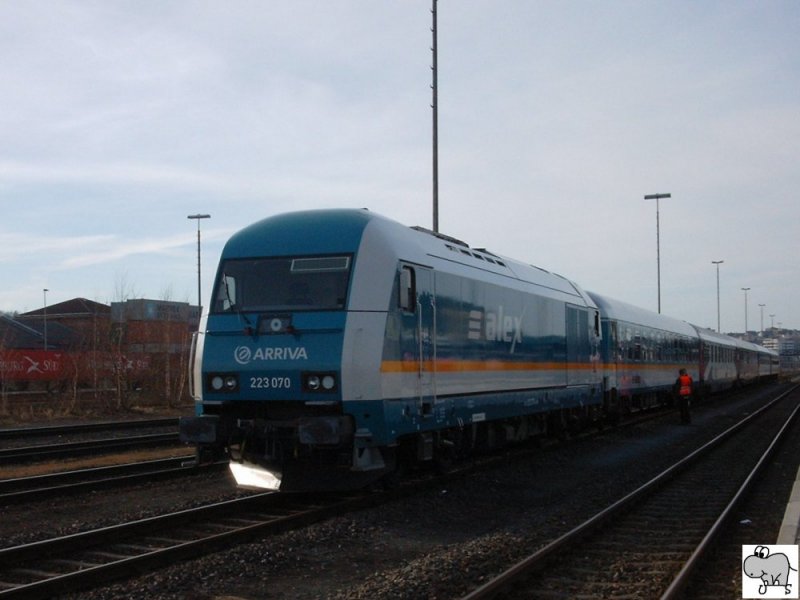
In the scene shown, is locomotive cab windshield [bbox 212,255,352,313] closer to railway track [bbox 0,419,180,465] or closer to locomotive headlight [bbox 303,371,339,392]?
locomotive headlight [bbox 303,371,339,392]

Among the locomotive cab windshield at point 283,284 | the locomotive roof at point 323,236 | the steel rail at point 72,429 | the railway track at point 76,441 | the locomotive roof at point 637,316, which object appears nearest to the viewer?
the locomotive cab windshield at point 283,284

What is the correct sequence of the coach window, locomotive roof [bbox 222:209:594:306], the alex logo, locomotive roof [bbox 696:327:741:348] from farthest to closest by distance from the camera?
locomotive roof [bbox 696:327:741:348] → the alex logo → the coach window → locomotive roof [bbox 222:209:594:306]

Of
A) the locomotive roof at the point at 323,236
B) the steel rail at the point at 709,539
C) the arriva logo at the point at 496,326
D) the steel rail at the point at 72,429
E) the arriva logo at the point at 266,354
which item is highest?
the locomotive roof at the point at 323,236

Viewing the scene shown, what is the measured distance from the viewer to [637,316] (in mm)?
30750

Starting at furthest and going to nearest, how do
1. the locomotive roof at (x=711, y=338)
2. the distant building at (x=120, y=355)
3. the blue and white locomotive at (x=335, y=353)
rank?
1. the locomotive roof at (x=711, y=338)
2. the distant building at (x=120, y=355)
3. the blue and white locomotive at (x=335, y=353)

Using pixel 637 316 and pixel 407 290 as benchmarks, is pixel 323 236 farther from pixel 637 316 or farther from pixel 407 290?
pixel 637 316

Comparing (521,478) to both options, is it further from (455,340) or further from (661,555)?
(661,555)

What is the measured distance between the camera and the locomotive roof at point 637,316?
2608 centimetres

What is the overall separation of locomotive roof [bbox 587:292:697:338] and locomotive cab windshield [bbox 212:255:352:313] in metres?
15.7

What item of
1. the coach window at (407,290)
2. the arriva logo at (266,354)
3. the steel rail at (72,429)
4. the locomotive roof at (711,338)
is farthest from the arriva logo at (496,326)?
the locomotive roof at (711,338)

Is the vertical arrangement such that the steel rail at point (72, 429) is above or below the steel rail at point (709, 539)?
below

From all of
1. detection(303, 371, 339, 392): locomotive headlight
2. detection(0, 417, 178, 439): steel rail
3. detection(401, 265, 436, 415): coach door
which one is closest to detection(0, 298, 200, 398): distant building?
detection(0, 417, 178, 439): steel rail

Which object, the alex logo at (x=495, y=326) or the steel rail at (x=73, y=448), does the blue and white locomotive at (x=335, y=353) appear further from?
the steel rail at (x=73, y=448)

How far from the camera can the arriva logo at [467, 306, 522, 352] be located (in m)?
14.3
